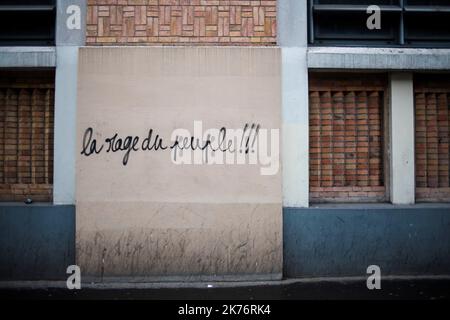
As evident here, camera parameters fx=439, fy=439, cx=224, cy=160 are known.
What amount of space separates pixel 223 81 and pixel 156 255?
9.17 feet

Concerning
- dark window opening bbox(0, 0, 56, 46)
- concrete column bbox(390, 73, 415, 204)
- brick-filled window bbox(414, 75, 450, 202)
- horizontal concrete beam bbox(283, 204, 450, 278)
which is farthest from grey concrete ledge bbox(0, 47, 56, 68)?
brick-filled window bbox(414, 75, 450, 202)

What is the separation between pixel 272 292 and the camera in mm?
6125

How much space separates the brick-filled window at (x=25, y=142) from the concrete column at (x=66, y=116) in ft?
1.23

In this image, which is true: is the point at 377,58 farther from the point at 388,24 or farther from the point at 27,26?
the point at 27,26

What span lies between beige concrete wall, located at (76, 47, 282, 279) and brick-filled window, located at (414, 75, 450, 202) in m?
2.39

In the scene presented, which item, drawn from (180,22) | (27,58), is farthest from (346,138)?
(27,58)

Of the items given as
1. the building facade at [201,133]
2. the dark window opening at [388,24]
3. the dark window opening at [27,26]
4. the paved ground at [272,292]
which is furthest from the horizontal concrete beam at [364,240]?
the dark window opening at [27,26]

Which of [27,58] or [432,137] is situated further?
[432,137]

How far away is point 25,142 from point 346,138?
5.11 m

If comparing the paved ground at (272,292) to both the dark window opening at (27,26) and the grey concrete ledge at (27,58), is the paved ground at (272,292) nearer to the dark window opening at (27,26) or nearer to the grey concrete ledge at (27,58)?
the grey concrete ledge at (27,58)

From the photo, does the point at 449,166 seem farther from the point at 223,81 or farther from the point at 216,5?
the point at 216,5

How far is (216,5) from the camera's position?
6684 mm

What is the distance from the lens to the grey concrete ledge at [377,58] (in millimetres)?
6629

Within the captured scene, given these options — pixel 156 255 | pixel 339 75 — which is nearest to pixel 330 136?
pixel 339 75
